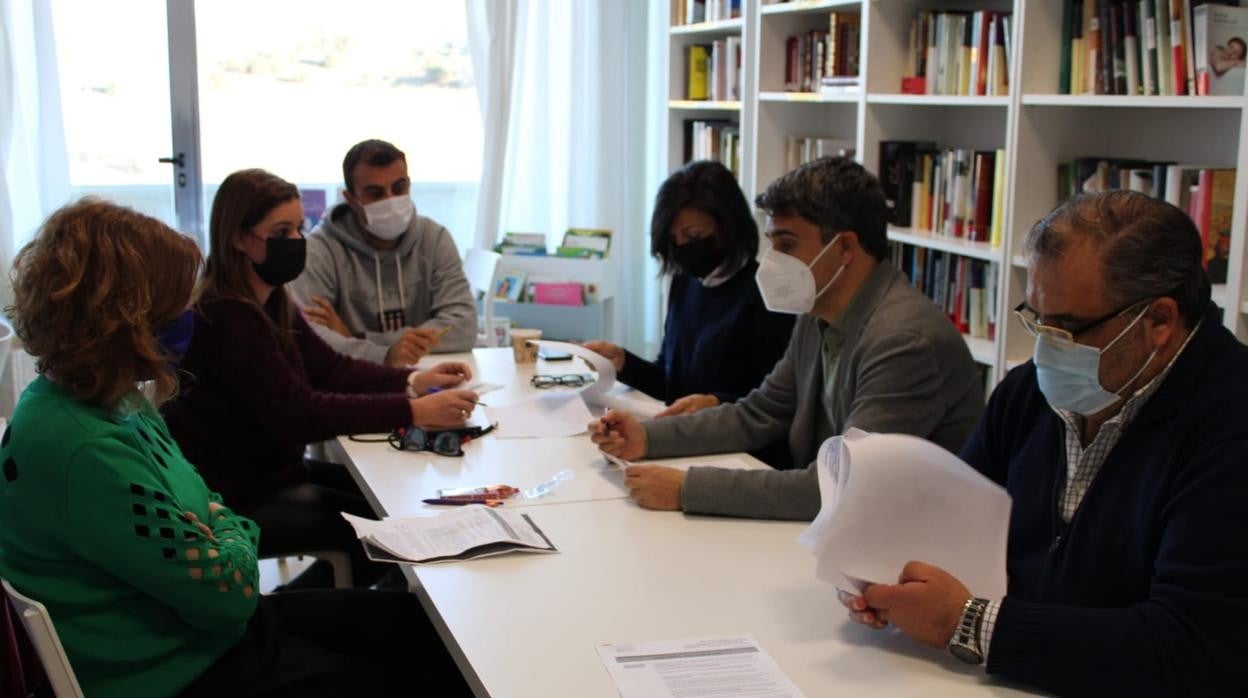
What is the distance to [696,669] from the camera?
58.3 inches

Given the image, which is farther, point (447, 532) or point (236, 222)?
point (236, 222)

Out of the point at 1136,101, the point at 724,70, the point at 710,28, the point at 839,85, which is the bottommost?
the point at 1136,101

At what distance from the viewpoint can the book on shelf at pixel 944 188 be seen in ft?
11.7

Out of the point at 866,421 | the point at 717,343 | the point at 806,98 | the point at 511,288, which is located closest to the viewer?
the point at 866,421

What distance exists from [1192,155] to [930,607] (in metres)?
2.19

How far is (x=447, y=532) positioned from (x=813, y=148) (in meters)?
2.96

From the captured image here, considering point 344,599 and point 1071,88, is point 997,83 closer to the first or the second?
point 1071,88

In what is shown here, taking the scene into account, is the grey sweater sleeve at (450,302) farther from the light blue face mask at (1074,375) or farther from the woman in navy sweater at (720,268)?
the light blue face mask at (1074,375)

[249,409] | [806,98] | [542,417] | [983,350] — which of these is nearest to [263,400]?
[249,409]

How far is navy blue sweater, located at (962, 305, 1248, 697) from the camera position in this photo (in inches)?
52.2

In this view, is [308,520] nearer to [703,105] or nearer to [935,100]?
[935,100]

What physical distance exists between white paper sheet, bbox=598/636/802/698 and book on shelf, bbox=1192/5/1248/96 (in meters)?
1.94

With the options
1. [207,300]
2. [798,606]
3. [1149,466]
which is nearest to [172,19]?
[207,300]

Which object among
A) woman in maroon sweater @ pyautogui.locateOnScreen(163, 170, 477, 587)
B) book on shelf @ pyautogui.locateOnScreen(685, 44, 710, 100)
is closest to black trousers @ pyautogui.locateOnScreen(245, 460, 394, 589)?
woman in maroon sweater @ pyautogui.locateOnScreen(163, 170, 477, 587)
